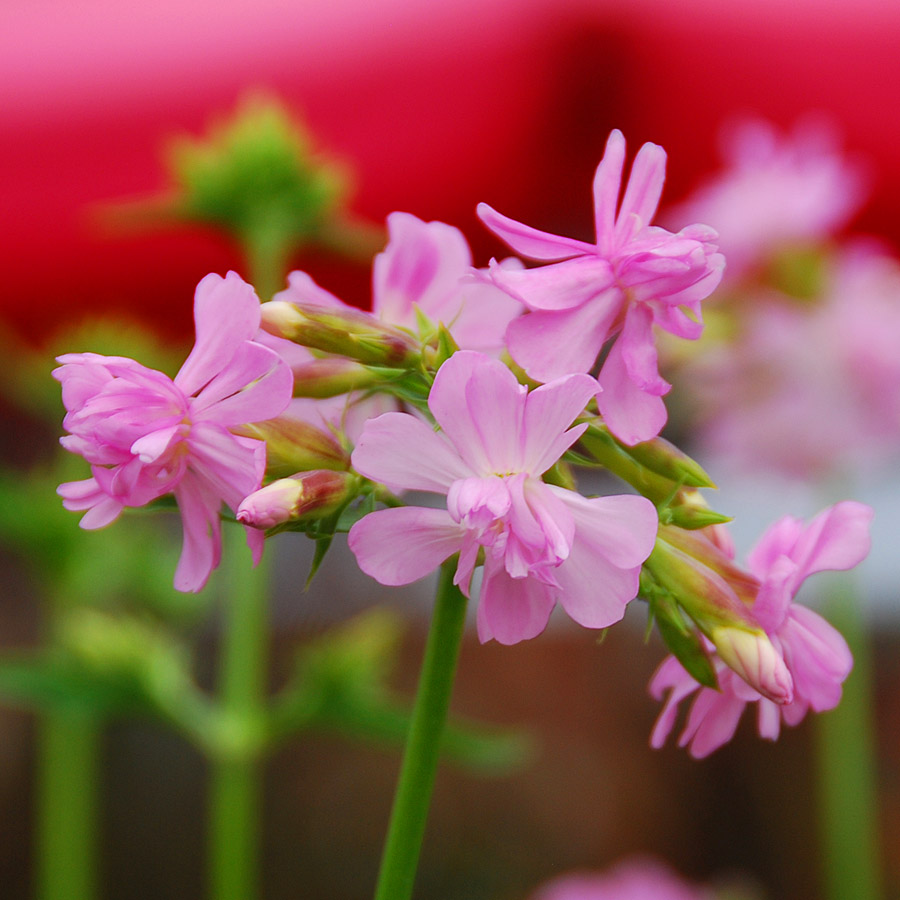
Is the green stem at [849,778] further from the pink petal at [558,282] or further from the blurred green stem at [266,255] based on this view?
the pink petal at [558,282]

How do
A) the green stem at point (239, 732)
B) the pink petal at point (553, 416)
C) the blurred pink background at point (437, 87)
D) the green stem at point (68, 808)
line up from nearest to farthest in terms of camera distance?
the pink petal at point (553, 416) → the green stem at point (239, 732) → the green stem at point (68, 808) → the blurred pink background at point (437, 87)

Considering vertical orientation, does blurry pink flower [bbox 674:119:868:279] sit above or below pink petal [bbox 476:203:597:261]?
below

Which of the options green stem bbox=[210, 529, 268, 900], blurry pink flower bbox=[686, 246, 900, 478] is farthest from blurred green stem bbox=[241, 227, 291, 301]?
blurry pink flower bbox=[686, 246, 900, 478]

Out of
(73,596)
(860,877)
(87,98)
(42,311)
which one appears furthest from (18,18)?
(860,877)

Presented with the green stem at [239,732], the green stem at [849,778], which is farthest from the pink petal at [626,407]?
the green stem at [849,778]

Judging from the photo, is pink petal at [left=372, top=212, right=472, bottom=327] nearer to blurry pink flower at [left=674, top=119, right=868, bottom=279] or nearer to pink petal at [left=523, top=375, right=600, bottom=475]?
pink petal at [left=523, top=375, right=600, bottom=475]

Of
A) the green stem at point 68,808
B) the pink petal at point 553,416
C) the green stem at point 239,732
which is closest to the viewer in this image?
the pink petal at point 553,416
